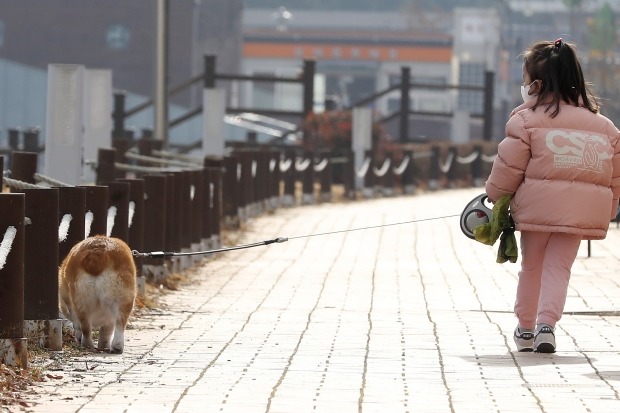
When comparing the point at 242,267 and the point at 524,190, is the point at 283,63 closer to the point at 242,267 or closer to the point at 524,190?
the point at 242,267

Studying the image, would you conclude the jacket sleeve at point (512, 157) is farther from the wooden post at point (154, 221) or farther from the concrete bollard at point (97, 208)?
the wooden post at point (154, 221)

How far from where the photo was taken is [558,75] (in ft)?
31.5

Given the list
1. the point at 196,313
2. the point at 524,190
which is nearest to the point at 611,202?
the point at 524,190

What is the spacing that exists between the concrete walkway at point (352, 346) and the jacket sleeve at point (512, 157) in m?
0.89

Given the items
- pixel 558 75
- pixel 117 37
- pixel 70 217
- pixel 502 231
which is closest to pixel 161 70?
pixel 70 217

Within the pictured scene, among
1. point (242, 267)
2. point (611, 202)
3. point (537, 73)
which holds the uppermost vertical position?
point (537, 73)

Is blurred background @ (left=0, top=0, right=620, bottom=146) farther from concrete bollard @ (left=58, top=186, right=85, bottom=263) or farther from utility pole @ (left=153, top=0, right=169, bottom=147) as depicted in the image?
concrete bollard @ (left=58, top=186, right=85, bottom=263)

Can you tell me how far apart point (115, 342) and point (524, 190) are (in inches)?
88.9

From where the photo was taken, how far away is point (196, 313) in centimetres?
1171

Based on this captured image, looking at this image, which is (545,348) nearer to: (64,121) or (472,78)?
(64,121)

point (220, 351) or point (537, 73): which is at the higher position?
point (537, 73)

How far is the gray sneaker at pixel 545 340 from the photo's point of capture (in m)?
9.30

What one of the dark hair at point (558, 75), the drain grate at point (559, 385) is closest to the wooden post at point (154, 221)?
the dark hair at point (558, 75)

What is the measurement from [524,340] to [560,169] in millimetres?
906
